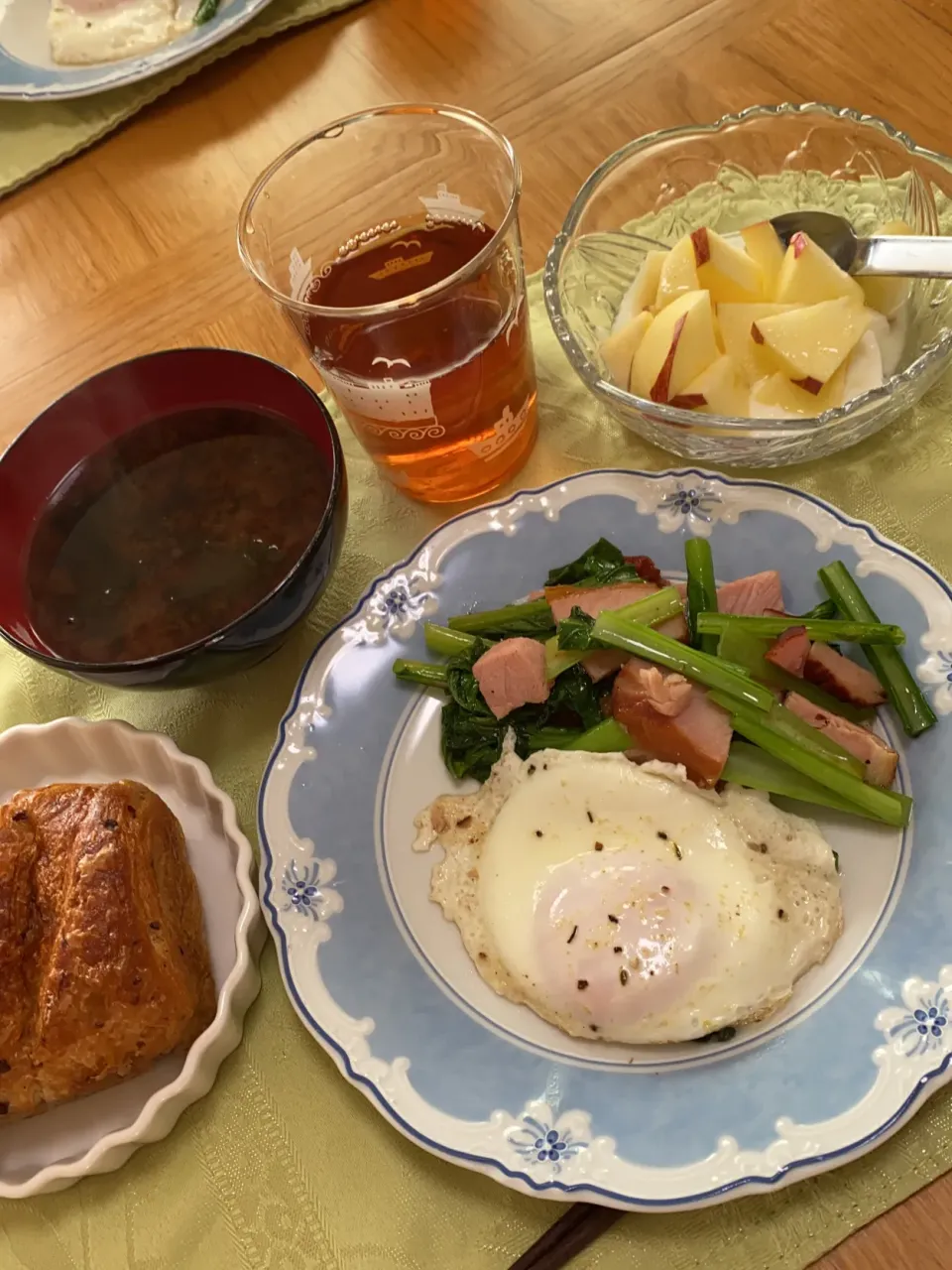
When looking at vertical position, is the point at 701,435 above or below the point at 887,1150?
above

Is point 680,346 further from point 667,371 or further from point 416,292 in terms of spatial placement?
point 416,292

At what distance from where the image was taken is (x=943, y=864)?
175 cm

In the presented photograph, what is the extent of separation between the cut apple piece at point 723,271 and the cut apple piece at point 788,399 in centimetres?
23

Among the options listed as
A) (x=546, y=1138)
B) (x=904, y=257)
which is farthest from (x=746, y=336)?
(x=546, y=1138)

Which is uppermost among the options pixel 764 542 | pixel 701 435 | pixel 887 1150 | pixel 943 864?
pixel 701 435

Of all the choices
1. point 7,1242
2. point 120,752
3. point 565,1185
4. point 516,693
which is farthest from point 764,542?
point 7,1242

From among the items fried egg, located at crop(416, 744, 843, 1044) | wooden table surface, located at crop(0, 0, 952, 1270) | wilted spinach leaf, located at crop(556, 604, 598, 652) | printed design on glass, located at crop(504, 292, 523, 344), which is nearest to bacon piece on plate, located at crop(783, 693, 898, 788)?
fried egg, located at crop(416, 744, 843, 1044)

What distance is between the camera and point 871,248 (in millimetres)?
2303

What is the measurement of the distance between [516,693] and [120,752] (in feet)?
2.86

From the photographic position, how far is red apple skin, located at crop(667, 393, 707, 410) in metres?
2.23

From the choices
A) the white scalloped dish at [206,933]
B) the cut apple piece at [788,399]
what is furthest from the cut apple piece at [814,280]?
the white scalloped dish at [206,933]

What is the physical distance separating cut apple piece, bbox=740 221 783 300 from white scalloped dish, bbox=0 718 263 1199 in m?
1.65

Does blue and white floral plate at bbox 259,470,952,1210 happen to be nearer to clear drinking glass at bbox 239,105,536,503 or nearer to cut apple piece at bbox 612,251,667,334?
clear drinking glass at bbox 239,105,536,503

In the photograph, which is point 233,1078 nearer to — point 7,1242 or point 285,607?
point 7,1242
